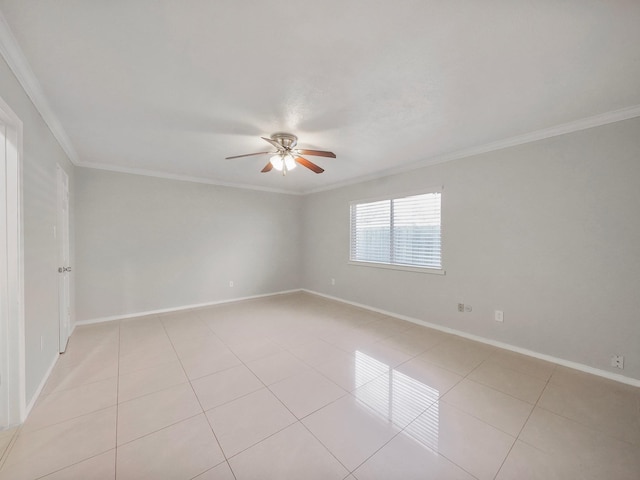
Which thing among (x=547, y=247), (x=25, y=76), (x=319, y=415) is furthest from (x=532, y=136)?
(x=25, y=76)

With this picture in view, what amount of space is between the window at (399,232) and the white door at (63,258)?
403cm

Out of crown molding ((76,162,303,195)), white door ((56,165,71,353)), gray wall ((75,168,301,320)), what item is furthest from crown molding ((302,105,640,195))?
white door ((56,165,71,353))

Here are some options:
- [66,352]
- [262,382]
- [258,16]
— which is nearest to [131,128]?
[258,16]

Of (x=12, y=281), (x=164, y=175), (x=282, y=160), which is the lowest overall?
(x=12, y=281)

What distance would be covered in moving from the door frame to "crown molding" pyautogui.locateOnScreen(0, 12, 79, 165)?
299 millimetres

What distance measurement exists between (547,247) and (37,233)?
185 inches

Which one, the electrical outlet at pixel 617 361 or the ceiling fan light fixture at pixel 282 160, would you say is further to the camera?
the ceiling fan light fixture at pixel 282 160

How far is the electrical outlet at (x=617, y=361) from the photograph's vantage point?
7.18 feet

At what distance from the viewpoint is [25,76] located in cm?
166

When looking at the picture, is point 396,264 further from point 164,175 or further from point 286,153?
point 164,175

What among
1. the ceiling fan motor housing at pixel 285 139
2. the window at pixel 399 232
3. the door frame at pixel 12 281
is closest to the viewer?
the door frame at pixel 12 281

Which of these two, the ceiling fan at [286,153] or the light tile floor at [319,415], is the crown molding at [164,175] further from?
the light tile floor at [319,415]

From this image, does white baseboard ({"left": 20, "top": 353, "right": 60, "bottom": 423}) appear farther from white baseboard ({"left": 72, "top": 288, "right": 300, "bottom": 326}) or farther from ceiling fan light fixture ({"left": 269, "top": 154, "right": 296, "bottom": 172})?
ceiling fan light fixture ({"left": 269, "top": 154, "right": 296, "bottom": 172})

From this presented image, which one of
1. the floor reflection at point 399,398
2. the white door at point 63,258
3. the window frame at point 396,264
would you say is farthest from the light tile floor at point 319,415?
the window frame at point 396,264
